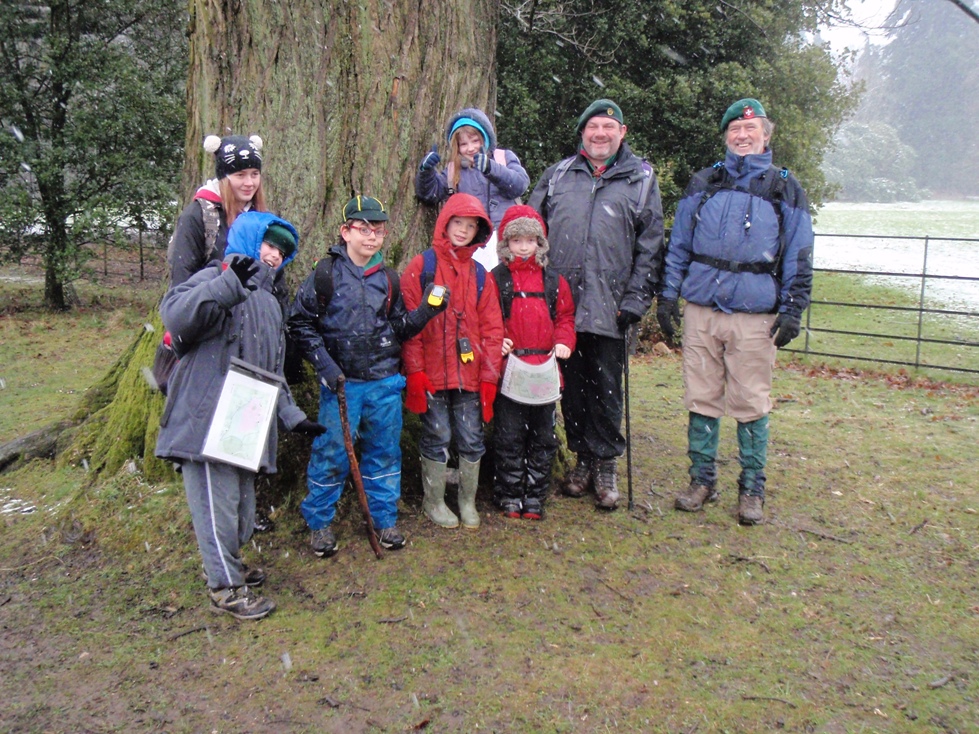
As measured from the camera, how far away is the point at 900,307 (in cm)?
795

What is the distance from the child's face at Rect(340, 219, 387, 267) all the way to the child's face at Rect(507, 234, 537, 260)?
740mm

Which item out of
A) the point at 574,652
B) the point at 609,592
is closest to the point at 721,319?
the point at 609,592

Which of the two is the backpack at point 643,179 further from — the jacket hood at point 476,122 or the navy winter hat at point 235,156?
the navy winter hat at point 235,156

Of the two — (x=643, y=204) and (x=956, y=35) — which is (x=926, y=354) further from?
(x=956, y=35)

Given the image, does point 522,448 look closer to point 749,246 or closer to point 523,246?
point 523,246

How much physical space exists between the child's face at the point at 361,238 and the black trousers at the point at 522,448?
1057mm

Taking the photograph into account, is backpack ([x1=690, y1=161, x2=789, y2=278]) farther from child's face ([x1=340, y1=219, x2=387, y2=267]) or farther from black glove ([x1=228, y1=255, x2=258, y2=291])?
black glove ([x1=228, y1=255, x2=258, y2=291])

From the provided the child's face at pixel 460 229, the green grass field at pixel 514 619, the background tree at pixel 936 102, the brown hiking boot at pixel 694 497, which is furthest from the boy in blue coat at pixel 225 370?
the background tree at pixel 936 102

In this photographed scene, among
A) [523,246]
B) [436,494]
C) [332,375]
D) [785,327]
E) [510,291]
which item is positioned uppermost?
[523,246]

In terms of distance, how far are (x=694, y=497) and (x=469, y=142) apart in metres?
2.29

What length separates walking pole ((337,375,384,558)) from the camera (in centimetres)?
354

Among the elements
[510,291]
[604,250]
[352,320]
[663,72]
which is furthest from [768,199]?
[663,72]

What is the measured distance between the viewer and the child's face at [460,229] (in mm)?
3902

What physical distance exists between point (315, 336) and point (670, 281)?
1.98m
